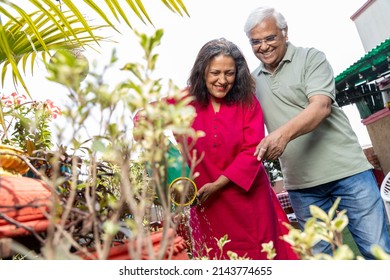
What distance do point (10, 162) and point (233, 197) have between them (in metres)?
1.12

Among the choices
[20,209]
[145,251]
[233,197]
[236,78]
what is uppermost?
[236,78]

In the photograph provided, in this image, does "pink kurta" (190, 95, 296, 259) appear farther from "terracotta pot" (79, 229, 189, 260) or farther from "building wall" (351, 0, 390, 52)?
"building wall" (351, 0, 390, 52)

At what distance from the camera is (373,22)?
28.5 ft

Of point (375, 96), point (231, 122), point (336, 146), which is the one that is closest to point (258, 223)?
point (231, 122)

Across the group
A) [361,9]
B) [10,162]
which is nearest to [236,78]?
[10,162]

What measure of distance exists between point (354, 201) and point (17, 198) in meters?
1.68

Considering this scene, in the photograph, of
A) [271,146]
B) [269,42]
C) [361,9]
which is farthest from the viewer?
→ [361,9]

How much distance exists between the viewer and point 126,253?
588 millimetres

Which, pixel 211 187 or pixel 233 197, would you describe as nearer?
pixel 211 187

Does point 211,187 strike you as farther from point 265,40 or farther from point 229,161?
point 265,40

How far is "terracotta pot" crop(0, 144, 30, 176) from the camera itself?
2.49ft

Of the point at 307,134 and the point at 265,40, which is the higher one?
the point at 265,40

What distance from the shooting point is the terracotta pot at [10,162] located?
760 millimetres
